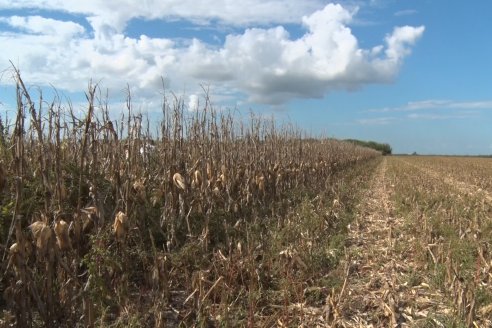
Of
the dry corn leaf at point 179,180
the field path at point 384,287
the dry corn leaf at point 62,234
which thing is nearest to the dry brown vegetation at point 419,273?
the field path at point 384,287

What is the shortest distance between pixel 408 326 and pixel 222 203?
3.67 meters

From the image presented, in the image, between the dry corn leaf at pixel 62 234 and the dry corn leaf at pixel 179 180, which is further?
the dry corn leaf at pixel 179 180

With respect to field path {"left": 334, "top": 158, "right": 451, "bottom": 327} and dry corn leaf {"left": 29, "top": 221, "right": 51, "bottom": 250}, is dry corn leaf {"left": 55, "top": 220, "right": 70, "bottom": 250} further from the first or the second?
field path {"left": 334, "top": 158, "right": 451, "bottom": 327}

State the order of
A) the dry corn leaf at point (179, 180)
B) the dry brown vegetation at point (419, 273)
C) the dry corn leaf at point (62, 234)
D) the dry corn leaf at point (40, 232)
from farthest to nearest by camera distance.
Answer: the dry corn leaf at point (179, 180), the dry brown vegetation at point (419, 273), the dry corn leaf at point (62, 234), the dry corn leaf at point (40, 232)

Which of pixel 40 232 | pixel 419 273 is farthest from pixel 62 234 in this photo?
pixel 419 273

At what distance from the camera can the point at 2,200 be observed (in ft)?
13.2

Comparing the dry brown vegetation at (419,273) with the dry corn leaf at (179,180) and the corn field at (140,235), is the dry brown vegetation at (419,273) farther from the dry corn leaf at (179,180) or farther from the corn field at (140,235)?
the dry corn leaf at (179,180)

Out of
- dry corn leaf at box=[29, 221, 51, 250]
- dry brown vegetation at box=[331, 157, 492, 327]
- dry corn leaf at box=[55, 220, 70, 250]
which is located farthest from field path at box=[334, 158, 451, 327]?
dry corn leaf at box=[29, 221, 51, 250]

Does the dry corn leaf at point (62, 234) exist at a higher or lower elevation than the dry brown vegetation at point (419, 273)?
higher

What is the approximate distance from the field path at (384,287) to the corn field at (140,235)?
12.7 inches

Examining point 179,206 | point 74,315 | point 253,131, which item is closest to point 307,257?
point 179,206

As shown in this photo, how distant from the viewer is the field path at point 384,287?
4105 mm

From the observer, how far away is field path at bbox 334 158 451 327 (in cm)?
411

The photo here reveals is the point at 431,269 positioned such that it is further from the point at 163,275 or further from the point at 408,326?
the point at 163,275
